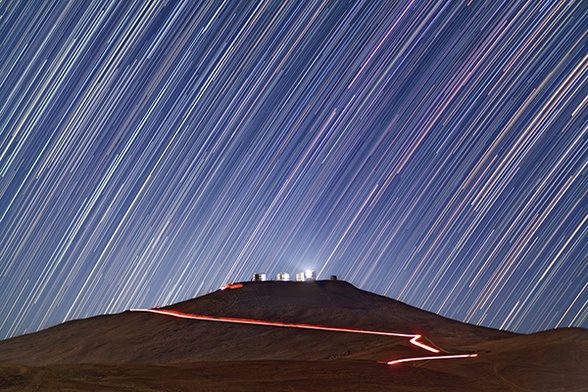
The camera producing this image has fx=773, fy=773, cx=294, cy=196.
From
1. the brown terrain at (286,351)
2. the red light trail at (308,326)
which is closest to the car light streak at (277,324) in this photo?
the red light trail at (308,326)

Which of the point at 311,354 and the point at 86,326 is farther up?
the point at 311,354

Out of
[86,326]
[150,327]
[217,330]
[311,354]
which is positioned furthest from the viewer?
[86,326]

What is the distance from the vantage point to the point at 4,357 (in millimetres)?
64250

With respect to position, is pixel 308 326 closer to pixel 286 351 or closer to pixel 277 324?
pixel 277 324

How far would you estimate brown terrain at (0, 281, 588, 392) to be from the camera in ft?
101

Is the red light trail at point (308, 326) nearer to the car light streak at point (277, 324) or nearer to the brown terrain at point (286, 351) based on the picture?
the car light streak at point (277, 324)

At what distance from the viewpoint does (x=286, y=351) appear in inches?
2140

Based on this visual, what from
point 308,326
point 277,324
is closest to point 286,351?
point 308,326

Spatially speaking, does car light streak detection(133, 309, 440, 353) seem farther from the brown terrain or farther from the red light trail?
the brown terrain

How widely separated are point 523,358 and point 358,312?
2820 cm

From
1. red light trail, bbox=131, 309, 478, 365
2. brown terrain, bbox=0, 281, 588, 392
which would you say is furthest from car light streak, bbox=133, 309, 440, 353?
brown terrain, bbox=0, 281, 588, 392

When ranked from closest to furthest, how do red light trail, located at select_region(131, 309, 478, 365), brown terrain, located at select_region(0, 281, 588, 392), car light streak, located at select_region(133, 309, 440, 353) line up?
brown terrain, located at select_region(0, 281, 588, 392) < red light trail, located at select_region(131, 309, 478, 365) < car light streak, located at select_region(133, 309, 440, 353)

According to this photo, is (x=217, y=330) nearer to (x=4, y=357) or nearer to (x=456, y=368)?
(x=4, y=357)

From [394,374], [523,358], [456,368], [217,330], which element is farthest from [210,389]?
[217,330]
